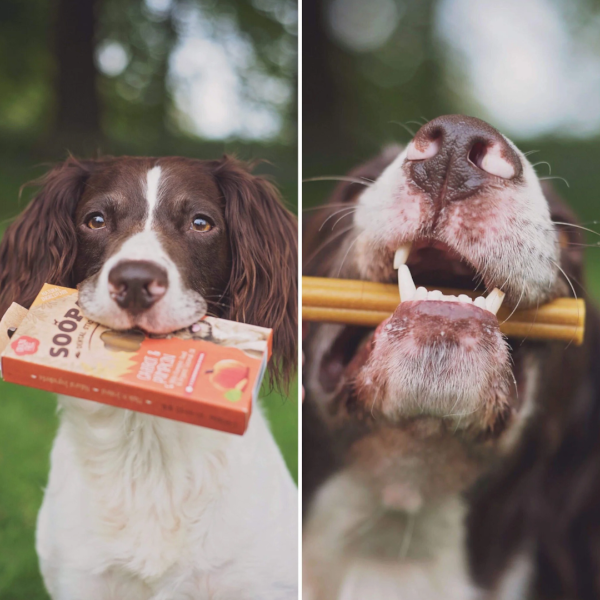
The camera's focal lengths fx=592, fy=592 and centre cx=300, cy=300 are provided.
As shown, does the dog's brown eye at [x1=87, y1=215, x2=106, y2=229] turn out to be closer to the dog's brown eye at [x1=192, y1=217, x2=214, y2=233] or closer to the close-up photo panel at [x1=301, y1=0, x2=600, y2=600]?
the dog's brown eye at [x1=192, y1=217, x2=214, y2=233]

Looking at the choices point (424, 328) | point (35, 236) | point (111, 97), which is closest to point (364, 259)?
point (424, 328)

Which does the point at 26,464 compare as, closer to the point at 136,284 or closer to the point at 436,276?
the point at 136,284

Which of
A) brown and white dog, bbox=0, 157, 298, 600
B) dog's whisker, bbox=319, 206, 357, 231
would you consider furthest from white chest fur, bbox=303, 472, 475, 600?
dog's whisker, bbox=319, 206, 357, 231

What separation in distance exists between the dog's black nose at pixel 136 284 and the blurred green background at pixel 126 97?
1.63 feet

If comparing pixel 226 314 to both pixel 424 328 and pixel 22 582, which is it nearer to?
pixel 424 328

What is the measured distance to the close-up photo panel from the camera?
1.14 meters

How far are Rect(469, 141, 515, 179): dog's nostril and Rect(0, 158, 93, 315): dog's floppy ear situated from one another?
761mm

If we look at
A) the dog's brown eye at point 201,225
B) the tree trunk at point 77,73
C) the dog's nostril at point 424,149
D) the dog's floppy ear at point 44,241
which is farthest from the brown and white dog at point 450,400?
the tree trunk at point 77,73

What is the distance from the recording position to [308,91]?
4.66 ft

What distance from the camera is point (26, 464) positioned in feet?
4.58

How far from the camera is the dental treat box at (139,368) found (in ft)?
3.12

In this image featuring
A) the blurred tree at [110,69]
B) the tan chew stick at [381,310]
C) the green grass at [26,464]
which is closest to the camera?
the tan chew stick at [381,310]

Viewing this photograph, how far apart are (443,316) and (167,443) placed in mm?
605

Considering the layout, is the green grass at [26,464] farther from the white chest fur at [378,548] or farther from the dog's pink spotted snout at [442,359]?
the dog's pink spotted snout at [442,359]
